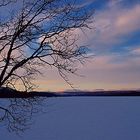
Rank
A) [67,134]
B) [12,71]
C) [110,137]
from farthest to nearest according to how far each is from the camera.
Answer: [67,134], [110,137], [12,71]

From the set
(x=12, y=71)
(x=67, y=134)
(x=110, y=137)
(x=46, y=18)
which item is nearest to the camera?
(x=12, y=71)

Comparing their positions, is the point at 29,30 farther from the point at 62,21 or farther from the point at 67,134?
the point at 67,134

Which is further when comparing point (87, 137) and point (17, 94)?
point (87, 137)

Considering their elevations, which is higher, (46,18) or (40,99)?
(46,18)

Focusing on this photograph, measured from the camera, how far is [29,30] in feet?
25.5

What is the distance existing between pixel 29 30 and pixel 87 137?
Result: 10.8 metres

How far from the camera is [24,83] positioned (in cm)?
802

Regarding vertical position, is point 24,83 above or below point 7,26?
below

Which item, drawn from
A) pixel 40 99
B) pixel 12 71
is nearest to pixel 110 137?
pixel 40 99

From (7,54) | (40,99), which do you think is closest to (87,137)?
(40,99)

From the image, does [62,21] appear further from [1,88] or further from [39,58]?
[1,88]

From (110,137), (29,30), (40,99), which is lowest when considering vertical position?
(110,137)

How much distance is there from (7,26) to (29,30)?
0.55 meters

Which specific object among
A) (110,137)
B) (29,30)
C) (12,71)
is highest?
(29,30)
